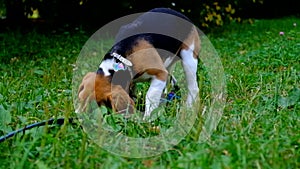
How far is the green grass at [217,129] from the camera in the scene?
8.81 feet

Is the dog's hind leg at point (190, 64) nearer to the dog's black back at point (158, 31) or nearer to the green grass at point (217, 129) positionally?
the dog's black back at point (158, 31)

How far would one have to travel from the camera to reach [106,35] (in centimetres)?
1102

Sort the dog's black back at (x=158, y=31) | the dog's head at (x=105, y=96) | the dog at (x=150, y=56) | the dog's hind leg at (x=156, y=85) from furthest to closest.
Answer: the dog's black back at (x=158, y=31) < the dog's hind leg at (x=156, y=85) < the dog at (x=150, y=56) < the dog's head at (x=105, y=96)

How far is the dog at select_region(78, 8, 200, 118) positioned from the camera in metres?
3.95

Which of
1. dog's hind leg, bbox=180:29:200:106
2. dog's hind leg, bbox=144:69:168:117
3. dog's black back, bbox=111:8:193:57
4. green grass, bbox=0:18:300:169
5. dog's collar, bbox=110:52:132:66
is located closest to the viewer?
green grass, bbox=0:18:300:169

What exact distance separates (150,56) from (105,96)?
31.3 inches

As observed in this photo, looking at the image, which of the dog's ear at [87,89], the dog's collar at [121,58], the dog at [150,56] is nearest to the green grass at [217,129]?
the dog's ear at [87,89]

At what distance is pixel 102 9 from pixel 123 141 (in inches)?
382

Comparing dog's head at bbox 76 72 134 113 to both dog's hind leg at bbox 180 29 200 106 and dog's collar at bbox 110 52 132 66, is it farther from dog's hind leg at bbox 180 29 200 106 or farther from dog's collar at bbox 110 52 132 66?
dog's hind leg at bbox 180 29 200 106

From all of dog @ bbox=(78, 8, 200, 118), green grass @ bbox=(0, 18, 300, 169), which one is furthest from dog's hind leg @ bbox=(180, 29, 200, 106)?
green grass @ bbox=(0, 18, 300, 169)

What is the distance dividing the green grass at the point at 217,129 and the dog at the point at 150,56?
362 mm

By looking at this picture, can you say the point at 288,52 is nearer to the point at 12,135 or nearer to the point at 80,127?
the point at 80,127

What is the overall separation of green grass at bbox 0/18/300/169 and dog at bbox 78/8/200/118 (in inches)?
14.3

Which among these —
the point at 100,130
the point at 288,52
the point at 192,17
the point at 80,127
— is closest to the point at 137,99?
the point at 80,127
